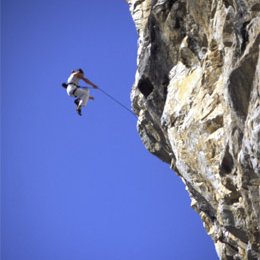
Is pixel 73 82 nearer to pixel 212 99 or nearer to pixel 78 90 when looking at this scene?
pixel 78 90

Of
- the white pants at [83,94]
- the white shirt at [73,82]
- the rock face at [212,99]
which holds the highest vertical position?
the white shirt at [73,82]

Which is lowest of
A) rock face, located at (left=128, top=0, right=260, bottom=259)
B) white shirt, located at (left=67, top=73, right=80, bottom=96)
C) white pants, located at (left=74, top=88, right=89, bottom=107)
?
rock face, located at (left=128, top=0, right=260, bottom=259)

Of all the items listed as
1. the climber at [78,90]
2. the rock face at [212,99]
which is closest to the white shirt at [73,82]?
the climber at [78,90]

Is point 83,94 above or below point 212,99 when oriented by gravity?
above

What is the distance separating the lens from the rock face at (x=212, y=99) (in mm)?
14523

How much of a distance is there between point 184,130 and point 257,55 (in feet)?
19.5

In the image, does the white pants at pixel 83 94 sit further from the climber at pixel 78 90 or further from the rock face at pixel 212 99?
the rock face at pixel 212 99

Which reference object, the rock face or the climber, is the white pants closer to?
the climber

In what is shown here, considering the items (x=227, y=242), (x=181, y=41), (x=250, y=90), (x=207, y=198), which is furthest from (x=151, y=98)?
(x=250, y=90)

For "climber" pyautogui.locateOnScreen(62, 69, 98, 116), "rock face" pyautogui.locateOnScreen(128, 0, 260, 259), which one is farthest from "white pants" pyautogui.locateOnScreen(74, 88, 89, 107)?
"rock face" pyautogui.locateOnScreen(128, 0, 260, 259)

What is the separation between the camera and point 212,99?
18078mm

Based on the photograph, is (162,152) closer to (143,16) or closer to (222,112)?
(143,16)

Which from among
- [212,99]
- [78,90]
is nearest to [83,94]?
[78,90]

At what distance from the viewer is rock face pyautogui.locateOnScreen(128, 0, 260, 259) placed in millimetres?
14523
